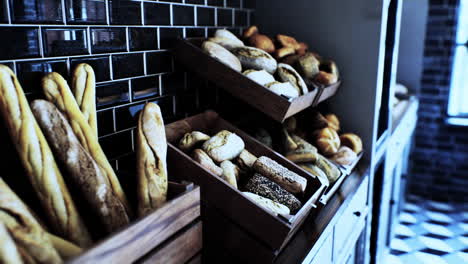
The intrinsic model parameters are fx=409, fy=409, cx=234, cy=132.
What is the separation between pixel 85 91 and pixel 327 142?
1071 mm

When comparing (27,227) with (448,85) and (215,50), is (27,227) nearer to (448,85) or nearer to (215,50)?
(215,50)

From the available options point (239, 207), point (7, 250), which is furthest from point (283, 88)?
point (7, 250)

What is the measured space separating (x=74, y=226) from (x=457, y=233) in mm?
3396

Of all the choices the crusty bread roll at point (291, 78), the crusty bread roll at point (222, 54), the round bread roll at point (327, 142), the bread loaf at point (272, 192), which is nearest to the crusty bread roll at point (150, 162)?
the bread loaf at point (272, 192)

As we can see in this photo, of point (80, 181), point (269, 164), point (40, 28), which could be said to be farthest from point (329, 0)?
point (80, 181)

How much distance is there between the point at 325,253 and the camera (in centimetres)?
138

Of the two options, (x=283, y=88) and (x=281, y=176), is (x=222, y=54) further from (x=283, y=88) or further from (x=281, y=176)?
(x=281, y=176)

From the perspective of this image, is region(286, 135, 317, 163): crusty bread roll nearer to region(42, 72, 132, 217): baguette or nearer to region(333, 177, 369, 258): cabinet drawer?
region(333, 177, 369, 258): cabinet drawer

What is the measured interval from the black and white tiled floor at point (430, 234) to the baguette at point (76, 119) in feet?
8.44

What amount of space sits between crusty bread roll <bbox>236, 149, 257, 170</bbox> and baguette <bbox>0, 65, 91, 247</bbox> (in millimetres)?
573

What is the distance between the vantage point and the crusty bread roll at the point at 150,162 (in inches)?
35.0

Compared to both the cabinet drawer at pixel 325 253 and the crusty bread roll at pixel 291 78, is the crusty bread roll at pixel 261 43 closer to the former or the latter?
the crusty bread roll at pixel 291 78

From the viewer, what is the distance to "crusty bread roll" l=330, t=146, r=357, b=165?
172 centimetres

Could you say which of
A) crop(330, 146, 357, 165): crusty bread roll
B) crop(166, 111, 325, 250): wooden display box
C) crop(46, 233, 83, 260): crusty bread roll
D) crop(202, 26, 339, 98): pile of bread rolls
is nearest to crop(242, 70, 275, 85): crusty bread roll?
crop(202, 26, 339, 98): pile of bread rolls
